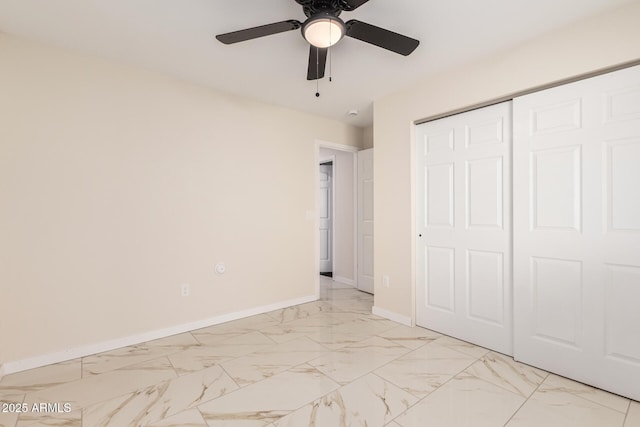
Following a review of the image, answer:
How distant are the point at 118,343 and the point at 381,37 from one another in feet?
10.1

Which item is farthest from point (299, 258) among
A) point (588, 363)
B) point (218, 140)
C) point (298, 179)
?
point (588, 363)

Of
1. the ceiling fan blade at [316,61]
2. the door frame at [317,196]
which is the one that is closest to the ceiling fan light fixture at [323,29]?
the ceiling fan blade at [316,61]

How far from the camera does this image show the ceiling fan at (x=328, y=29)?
1600 millimetres

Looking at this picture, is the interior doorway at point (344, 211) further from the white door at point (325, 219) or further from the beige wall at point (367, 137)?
the white door at point (325, 219)

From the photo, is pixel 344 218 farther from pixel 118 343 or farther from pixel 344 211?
pixel 118 343

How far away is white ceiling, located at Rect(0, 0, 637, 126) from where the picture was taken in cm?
185

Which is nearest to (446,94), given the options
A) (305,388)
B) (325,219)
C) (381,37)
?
(381,37)

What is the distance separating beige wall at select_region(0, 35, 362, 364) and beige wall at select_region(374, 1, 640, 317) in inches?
45.9

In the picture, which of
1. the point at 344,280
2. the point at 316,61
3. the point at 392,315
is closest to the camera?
the point at 316,61

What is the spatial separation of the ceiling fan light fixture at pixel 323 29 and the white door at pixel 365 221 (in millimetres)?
2601

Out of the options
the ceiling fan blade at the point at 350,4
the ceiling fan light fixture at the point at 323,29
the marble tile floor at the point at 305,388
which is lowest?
the marble tile floor at the point at 305,388

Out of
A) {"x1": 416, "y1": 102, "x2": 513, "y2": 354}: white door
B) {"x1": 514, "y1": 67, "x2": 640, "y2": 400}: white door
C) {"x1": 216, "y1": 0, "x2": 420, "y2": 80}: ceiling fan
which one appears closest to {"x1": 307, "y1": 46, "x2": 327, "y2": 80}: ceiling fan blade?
{"x1": 216, "y1": 0, "x2": 420, "y2": 80}: ceiling fan

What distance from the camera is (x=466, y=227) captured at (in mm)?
2664

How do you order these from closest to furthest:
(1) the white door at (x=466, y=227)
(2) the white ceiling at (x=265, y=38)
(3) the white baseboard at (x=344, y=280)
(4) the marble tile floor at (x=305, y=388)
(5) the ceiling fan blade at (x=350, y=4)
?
(5) the ceiling fan blade at (x=350, y=4) → (4) the marble tile floor at (x=305, y=388) → (2) the white ceiling at (x=265, y=38) → (1) the white door at (x=466, y=227) → (3) the white baseboard at (x=344, y=280)
